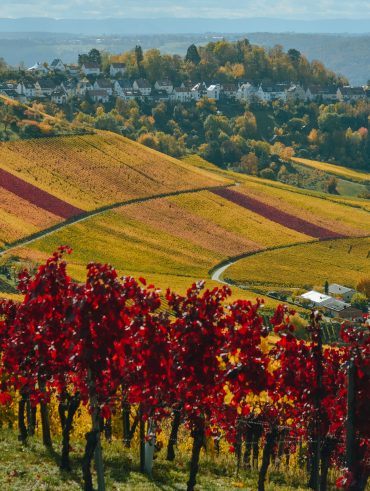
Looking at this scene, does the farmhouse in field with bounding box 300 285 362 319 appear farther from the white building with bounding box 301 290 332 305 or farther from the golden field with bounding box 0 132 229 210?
the golden field with bounding box 0 132 229 210

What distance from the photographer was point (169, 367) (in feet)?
103

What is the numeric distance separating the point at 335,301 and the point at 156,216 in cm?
3713

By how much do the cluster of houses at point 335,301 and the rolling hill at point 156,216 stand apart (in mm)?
5624

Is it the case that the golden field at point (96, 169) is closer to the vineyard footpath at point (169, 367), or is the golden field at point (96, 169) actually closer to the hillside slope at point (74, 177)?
the hillside slope at point (74, 177)

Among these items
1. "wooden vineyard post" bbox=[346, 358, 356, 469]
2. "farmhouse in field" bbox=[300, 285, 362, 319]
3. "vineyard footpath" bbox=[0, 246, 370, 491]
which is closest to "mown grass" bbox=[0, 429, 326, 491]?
"vineyard footpath" bbox=[0, 246, 370, 491]

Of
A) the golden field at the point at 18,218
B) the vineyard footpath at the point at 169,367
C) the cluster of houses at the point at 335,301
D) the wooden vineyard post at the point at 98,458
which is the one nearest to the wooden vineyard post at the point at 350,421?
the vineyard footpath at the point at 169,367

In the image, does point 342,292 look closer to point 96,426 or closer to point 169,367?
point 169,367

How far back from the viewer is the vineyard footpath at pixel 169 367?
96.4ft

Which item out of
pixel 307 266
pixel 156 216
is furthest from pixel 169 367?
pixel 156 216

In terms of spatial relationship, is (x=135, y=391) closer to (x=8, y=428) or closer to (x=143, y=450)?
(x=143, y=450)

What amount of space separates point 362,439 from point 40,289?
39.4 feet

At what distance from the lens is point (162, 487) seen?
32.8m

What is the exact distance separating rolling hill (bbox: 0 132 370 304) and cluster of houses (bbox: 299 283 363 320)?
18.5 feet

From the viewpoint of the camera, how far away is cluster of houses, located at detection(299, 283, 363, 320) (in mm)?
104188
